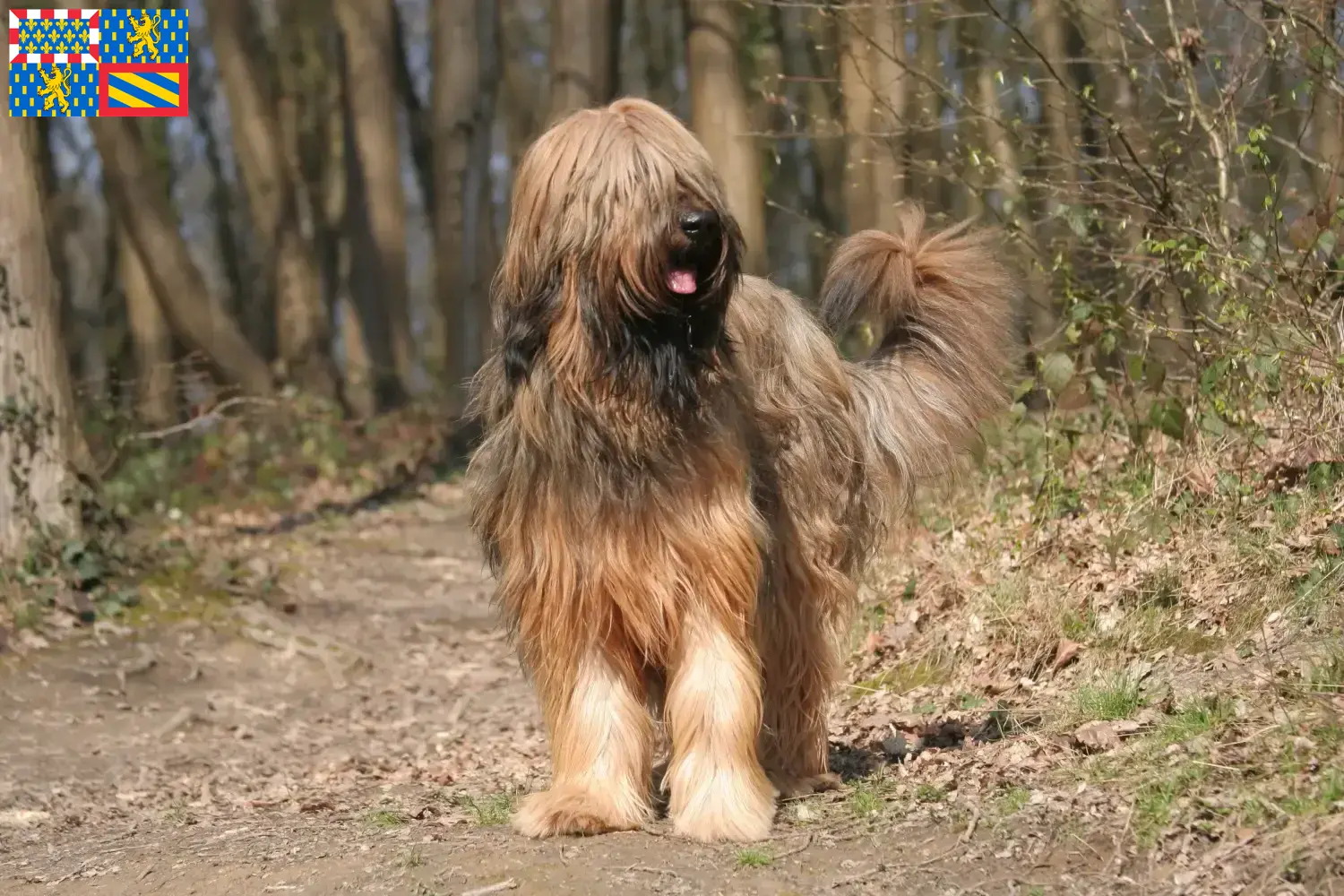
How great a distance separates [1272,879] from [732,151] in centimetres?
1051

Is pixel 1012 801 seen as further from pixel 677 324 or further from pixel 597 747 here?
pixel 677 324

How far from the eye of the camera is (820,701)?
508 cm

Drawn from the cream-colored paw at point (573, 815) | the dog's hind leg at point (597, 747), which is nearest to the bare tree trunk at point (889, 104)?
the dog's hind leg at point (597, 747)

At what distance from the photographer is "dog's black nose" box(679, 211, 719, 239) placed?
4102mm

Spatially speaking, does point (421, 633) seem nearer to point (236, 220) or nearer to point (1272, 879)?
point (1272, 879)

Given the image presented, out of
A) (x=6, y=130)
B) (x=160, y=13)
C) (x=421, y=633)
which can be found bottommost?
(x=421, y=633)

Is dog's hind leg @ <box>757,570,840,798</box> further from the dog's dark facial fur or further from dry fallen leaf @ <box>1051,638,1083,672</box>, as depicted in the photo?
dry fallen leaf @ <box>1051,638,1083,672</box>

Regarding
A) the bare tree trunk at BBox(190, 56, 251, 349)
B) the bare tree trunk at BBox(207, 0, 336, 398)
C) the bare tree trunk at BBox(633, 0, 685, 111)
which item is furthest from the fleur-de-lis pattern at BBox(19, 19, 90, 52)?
the bare tree trunk at BBox(633, 0, 685, 111)

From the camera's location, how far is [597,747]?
4.55m

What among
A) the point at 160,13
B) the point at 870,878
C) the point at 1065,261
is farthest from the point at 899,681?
the point at 160,13

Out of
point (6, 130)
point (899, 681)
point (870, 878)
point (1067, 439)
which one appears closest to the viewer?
point (870, 878)

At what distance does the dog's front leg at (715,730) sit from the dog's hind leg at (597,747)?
0.55 ft

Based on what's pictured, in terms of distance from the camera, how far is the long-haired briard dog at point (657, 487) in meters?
4.18

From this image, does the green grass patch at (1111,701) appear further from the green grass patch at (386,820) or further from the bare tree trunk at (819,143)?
the bare tree trunk at (819,143)
